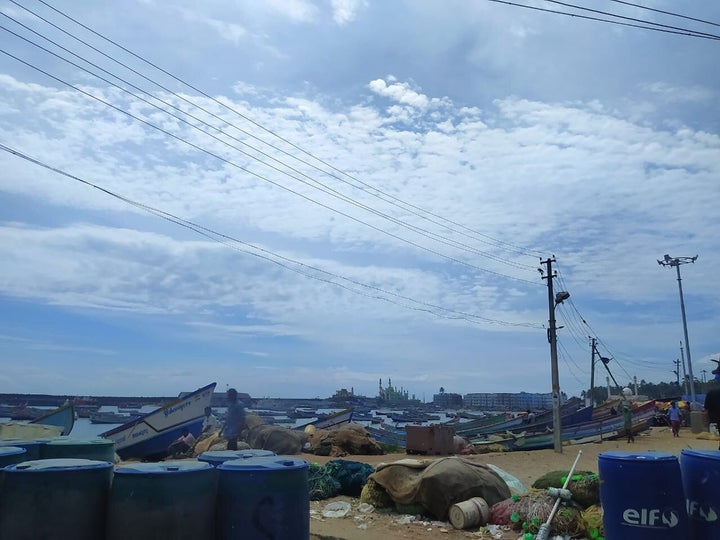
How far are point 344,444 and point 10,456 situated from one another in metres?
14.9

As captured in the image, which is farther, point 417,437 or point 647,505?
point 417,437

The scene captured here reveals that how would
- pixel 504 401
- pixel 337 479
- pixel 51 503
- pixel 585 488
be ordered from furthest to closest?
pixel 504 401 → pixel 337 479 → pixel 585 488 → pixel 51 503

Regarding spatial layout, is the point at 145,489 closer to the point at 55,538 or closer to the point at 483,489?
the point at 55,538

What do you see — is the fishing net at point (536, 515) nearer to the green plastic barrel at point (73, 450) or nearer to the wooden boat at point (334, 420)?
the green plastic barrel at point (73, 450)

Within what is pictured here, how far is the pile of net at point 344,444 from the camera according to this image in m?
19.2

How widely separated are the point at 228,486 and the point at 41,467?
4.82 ft

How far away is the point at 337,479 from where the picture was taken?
11.6m

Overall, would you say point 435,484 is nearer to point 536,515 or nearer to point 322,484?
point 536,515

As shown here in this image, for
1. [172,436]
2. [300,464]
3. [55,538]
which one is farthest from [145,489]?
[172,436]

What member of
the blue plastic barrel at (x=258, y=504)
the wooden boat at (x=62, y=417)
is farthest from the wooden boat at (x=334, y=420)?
the blue plastic barrel at (x=258, y=504)

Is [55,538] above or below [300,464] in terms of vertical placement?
below

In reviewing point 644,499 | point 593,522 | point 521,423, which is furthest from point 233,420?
point 521,423

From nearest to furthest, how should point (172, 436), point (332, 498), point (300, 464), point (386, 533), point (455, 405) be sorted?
point (300, 464), point (386, 533), point (332, 498), point (172, 436), point (455, 405)

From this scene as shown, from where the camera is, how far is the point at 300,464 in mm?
5371
